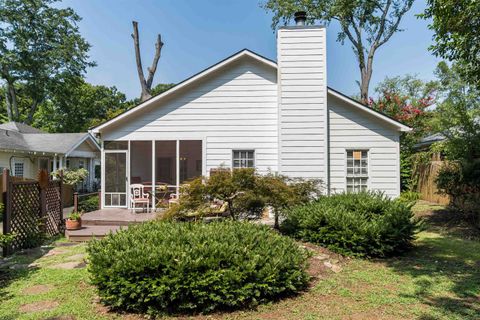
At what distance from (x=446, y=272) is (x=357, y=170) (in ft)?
18.7

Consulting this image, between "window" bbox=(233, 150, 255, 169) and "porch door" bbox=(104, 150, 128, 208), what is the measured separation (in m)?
3.98

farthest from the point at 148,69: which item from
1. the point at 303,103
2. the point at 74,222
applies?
the point at 74,222

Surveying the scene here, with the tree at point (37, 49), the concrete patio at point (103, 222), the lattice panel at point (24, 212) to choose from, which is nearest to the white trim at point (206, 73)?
the concrete patio at point (103, 222)

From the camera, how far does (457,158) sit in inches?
378

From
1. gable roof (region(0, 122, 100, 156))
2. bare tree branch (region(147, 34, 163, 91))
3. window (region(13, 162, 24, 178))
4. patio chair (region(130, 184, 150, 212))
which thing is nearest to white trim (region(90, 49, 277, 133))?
patio chair (region(130, 184, 150, 212))

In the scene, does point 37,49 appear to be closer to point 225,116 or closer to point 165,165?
point 165,165

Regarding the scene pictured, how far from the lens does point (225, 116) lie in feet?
36.7

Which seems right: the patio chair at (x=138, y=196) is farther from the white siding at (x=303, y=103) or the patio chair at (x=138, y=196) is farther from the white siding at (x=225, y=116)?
the white siding at (x=303, y=103)

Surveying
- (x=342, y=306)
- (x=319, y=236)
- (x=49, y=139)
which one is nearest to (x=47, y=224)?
(x=319, y=236)

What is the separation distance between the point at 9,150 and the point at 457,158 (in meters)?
18.4

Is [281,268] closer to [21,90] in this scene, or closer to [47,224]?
[47,224]

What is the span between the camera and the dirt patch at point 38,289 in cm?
463

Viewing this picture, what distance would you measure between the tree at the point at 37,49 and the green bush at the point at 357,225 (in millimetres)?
30940

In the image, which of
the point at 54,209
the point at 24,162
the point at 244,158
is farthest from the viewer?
the point at 24,162
